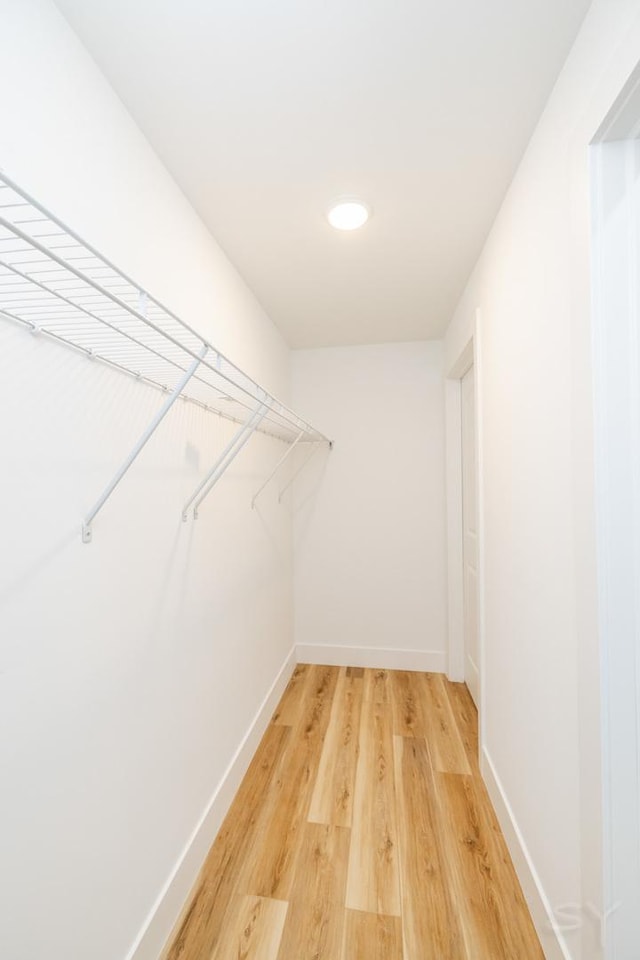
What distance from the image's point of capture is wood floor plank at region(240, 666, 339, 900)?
1.37m

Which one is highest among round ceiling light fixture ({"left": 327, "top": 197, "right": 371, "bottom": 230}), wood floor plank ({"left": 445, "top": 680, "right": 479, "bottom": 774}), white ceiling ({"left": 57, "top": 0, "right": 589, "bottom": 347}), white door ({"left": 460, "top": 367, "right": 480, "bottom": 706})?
white ceiling ({"left": 57, "top": 0, "right": 589, "bottom": 347})

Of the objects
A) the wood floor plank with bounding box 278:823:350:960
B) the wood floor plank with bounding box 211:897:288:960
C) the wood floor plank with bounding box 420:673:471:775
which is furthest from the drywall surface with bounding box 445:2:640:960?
the wood floor plank with bounding box 211:897:288:960

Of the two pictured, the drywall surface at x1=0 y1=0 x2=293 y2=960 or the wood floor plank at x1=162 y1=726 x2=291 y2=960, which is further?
the wood floor plank at x1=162 y1=726 x2=291 y2=960

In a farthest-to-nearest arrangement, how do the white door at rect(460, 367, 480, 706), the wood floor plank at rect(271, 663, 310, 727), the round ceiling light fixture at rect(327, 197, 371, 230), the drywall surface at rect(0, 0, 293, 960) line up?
the white door at rect(460, 367, 480, 706) < the wood floor plank at rect(271, 663, 310, 727) < the round ceiling light fixture at rect(327, 197, 371, 230) < the drywall surface at rect(0, 0, 293, 960)

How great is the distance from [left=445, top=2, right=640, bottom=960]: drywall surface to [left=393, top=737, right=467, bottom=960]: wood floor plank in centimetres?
31

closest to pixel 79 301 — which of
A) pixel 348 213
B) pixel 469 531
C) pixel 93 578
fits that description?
pixel 93 578

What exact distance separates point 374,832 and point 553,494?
4.75ft

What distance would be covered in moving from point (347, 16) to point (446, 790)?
2.57m

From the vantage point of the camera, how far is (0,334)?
71 cm

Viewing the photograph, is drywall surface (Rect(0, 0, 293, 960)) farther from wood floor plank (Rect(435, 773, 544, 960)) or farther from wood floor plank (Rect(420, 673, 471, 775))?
wood floor plank (Rect(420, 673, 471, 775))

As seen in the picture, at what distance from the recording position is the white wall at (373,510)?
2939 mm

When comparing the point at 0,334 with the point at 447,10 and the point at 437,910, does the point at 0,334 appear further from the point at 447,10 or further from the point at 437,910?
the point at 437,910

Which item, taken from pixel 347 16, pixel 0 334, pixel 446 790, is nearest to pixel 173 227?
pixel 347 16

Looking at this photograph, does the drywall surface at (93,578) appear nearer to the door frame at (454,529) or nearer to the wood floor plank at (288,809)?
the wood floor plank at (288,809)
